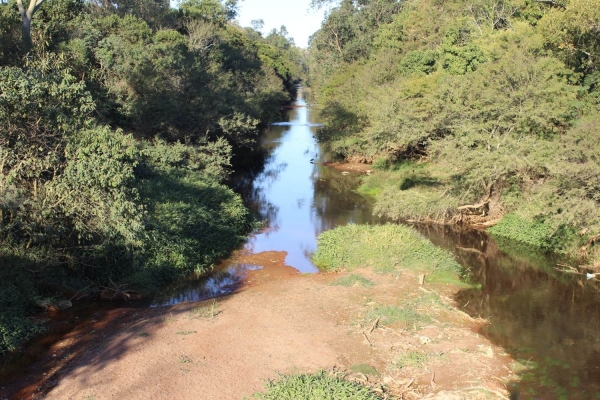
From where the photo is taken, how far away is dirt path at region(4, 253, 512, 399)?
536 inches

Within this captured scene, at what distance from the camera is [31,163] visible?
61.4ft

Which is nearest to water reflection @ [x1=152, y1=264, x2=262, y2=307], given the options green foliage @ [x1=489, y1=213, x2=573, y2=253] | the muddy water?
the muddy water

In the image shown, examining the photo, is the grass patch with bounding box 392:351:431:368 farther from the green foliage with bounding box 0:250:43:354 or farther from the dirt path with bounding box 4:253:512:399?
the green foliage with bounding box 0:250:43:354

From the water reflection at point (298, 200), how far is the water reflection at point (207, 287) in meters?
2.58

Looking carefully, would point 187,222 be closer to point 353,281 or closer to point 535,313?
point 353,281

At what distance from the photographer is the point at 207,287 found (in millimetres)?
22391

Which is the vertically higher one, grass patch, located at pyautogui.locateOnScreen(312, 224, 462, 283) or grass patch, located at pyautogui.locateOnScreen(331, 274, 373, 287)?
grass patch, located at pyautogui.locateOnScreen(312, 224, 462, 283)

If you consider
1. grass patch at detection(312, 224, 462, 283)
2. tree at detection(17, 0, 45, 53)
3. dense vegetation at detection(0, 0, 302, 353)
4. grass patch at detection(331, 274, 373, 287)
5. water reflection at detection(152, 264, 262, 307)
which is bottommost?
water reflection at detection(152, 264, 262, 307)

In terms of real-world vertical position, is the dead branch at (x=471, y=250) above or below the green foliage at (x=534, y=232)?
below

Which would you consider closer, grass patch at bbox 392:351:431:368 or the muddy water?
grass patch at bbox 392:351:431:368

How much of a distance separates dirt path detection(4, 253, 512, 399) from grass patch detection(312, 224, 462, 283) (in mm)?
2062

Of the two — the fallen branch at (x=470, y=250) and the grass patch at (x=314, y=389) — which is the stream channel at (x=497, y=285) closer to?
the fallen branch at (x=470, y=250)

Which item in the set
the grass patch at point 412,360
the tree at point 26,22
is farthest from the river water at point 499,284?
the tree at point 26,22

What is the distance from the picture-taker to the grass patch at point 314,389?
1235cm
